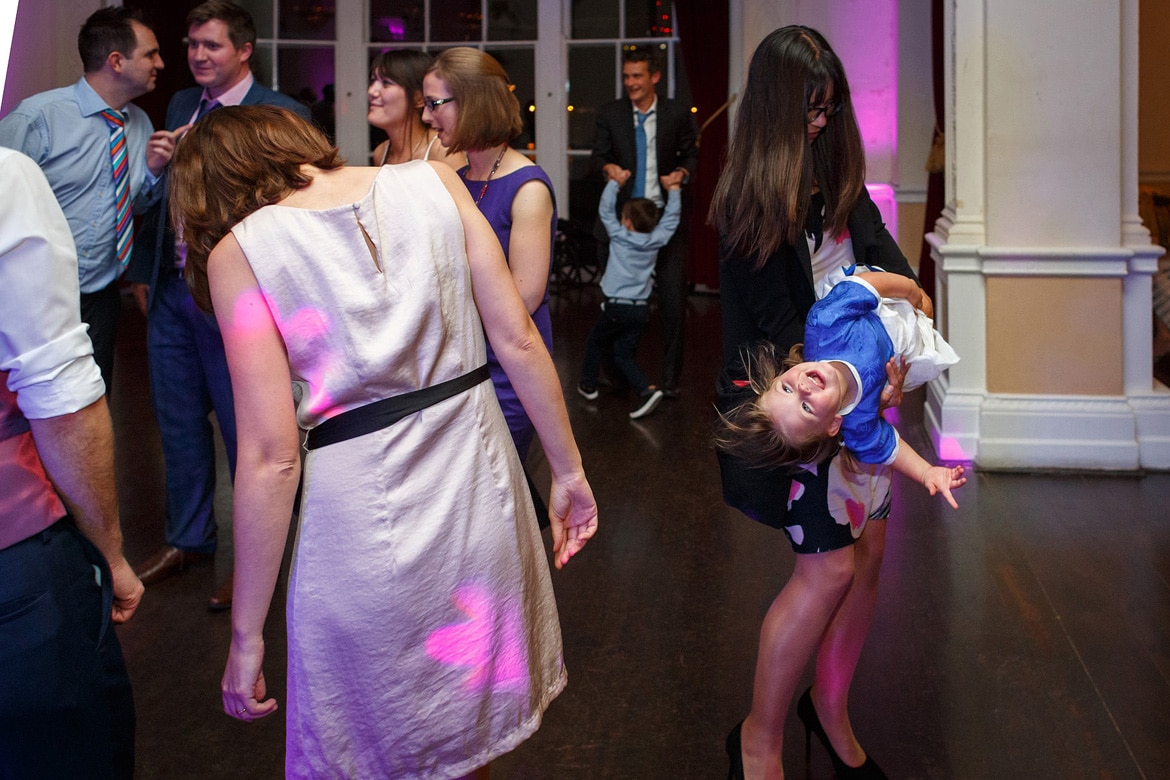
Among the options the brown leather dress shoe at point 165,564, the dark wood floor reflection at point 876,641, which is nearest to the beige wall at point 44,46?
the dark wood floor reflection at point 876,641

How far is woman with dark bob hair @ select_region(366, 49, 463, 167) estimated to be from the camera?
121 inches

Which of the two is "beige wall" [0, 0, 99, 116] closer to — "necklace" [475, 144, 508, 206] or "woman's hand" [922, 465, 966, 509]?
"necklace" [475, 144, 508, 206]

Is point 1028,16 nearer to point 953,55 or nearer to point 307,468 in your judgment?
point 953,55

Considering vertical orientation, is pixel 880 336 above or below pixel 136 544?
above

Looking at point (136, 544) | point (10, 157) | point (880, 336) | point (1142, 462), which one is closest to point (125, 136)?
point (136, 544)

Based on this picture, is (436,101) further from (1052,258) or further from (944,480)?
(1052,258)

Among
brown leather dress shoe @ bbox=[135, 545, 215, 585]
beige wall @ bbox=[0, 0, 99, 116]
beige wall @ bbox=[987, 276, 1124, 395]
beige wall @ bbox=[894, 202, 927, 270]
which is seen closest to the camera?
brown leather dress shoe @ bbox=[135, 545, 215, 585]

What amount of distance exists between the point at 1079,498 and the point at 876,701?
1.81 metres

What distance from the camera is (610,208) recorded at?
5.59 meters

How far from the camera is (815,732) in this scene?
7.54ft

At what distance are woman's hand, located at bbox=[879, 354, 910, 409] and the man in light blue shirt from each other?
2.07 metres

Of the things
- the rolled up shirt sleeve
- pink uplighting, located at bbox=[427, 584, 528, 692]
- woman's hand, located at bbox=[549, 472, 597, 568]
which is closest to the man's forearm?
the rolled up shirt sleeve

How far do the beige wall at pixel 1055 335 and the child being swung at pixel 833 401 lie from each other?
8.78 ft

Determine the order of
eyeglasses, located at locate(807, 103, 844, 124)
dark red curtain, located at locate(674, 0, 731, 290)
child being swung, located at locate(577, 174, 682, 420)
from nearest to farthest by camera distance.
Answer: eyeglasses, located at locate(807, 103, 844, 124)
child being swung, located at locate(577, 174, 682, 420)
dark red curtain, located at locate(674, 0, 731, 290)
